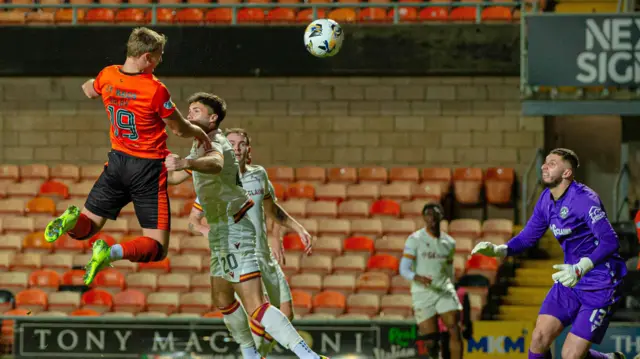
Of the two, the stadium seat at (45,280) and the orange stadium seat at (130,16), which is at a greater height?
the orange stadium seat at (130,16)

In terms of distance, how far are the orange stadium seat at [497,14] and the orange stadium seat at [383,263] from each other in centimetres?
434

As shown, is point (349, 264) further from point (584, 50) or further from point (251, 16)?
point (251, 16)

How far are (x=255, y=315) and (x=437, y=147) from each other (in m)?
9.92

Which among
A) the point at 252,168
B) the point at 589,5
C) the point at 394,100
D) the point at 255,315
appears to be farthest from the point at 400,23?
the point at 255,315

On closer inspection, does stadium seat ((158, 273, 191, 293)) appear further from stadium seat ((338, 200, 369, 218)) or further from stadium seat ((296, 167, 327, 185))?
stadium seat ((296, 167, 327, 185))

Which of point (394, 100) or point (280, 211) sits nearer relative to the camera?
point (280, 211)

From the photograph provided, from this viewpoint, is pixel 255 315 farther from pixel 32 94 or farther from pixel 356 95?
pixel 32 94

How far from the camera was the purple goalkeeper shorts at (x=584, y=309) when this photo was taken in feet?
25.0

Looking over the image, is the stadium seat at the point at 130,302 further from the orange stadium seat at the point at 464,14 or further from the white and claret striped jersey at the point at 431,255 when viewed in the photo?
the orange stadium seat at the point at 464,14

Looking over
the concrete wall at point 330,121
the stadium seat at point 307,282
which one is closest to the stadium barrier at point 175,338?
the stadium seat at point 307,282

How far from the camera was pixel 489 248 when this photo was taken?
25.5 ft

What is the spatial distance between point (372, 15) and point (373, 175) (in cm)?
233

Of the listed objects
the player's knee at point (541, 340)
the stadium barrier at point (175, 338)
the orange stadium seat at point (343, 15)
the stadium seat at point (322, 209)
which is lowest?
the stadium barrier at point (175, 338)

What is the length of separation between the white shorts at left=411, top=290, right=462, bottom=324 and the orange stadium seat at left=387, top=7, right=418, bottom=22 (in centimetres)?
599
